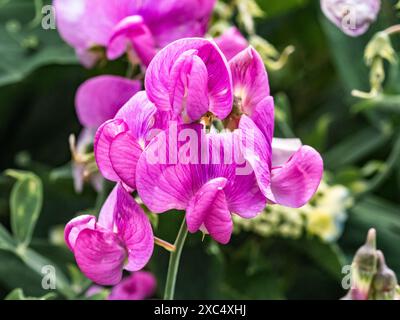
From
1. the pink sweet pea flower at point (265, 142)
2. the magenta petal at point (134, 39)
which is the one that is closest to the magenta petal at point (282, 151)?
the pink sweet pea flower at point (265, 142)

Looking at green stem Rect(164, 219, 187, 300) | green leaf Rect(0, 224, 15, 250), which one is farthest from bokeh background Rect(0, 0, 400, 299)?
green stem Rect(164, 219, 187, 300)

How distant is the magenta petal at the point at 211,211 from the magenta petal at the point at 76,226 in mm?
66

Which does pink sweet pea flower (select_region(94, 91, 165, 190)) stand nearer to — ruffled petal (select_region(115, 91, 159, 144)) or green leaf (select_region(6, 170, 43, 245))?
ruffled petal (select_region(115, 91, 159, 144))

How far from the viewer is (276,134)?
841 mm

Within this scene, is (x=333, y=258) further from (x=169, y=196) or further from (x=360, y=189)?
(x=169, y=196)

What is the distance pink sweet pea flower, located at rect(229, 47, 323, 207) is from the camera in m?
0.53

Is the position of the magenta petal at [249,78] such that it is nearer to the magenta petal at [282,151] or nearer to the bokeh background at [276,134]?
the magenta petal at [282,151]

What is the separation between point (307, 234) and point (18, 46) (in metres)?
0.37

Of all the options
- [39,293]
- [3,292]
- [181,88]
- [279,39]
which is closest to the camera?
[181,88]

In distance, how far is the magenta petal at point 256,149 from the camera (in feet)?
1.70

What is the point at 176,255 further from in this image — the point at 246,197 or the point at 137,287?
the point at 137,287

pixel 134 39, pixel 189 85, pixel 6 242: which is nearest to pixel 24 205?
pixel 6 242
